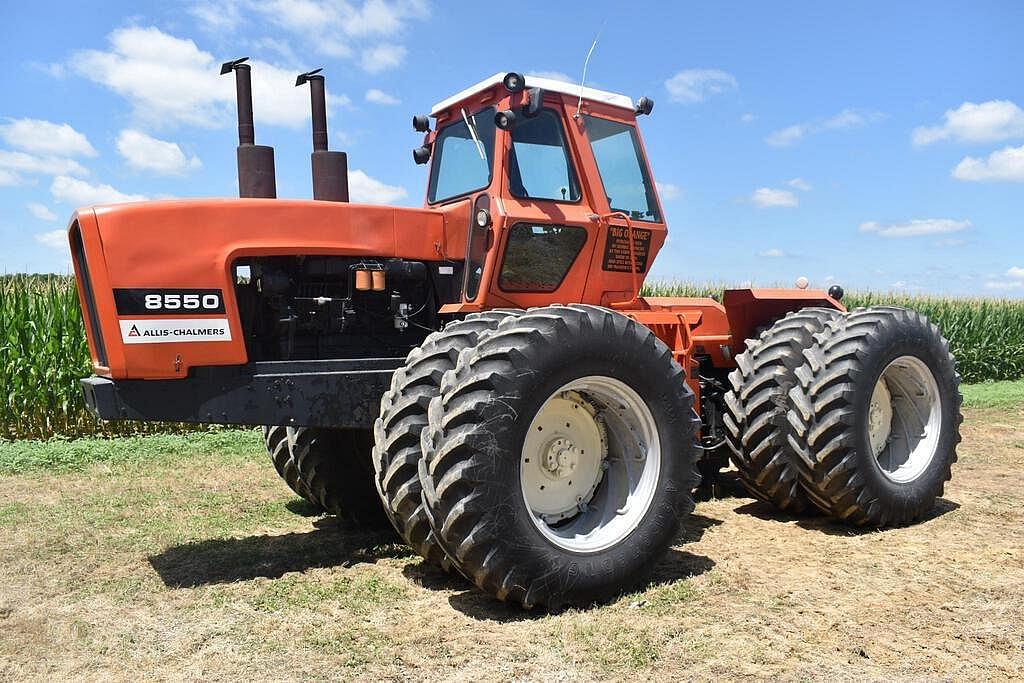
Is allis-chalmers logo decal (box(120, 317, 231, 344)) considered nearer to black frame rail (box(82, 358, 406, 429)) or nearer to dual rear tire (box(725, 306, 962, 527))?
black frame rail (box(82, 358, 406, 429))

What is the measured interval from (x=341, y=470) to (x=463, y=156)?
91.9 inches

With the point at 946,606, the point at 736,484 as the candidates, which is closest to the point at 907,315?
the point at 736,484

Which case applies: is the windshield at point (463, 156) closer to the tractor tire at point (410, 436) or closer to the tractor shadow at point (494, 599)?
the tractor tire at point (410, 436)

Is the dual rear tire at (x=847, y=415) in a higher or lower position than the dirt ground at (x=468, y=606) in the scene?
higher

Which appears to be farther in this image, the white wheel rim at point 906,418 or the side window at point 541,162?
the white wheel rim at point 906,418

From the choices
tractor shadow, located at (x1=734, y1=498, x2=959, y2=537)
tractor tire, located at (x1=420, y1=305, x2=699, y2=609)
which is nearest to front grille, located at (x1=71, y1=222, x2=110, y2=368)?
tractor tire, located at (x1=420, y1=305, x2=699, y2=609)

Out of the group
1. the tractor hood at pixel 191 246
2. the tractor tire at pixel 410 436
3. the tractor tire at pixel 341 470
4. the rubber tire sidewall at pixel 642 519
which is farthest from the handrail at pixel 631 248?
the tractor tire at pixel 341 470

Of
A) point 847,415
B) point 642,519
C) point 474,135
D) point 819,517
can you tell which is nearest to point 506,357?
point 642,519

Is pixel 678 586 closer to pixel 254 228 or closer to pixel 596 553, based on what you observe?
pixel 596 553

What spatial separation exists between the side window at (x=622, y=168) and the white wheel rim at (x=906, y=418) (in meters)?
2.14

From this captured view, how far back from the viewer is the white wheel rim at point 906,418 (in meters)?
6.26

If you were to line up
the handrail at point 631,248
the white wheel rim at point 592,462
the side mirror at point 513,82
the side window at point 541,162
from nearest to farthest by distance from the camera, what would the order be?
the white wheel rim at point 592,462, the side mirror at point 513,82, the side window at point 541,162, the handrail at point 631,248

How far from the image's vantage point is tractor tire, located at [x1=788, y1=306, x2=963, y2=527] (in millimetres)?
5641

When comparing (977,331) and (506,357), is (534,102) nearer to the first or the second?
(506,357)
